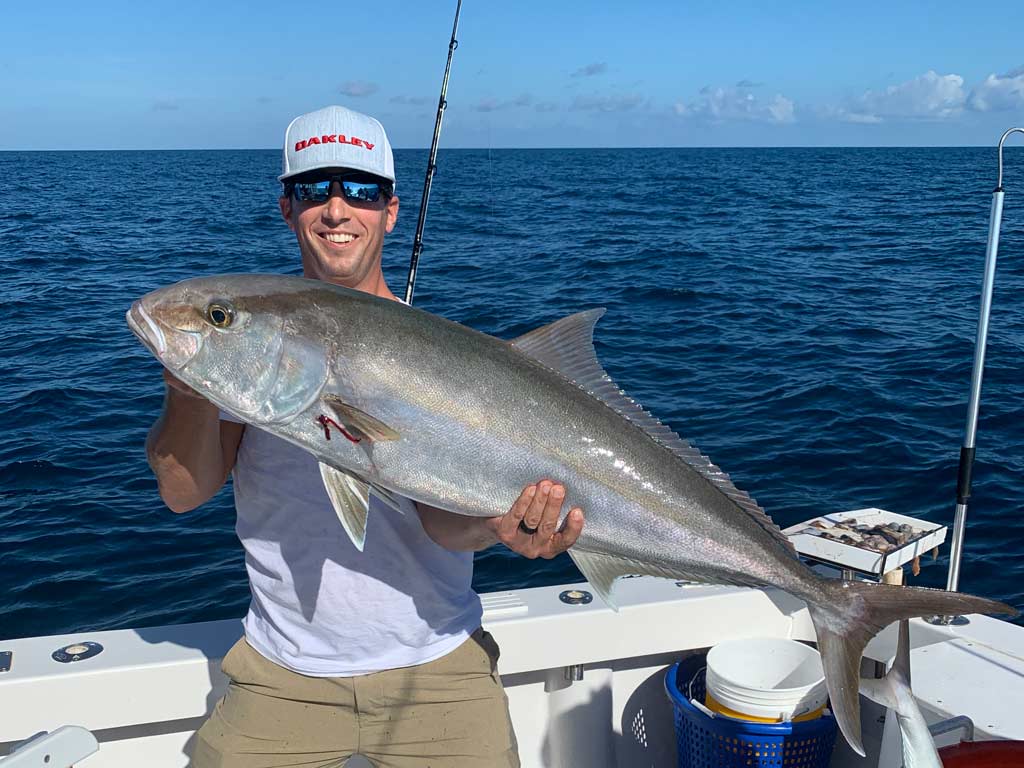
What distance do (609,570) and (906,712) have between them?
87cm

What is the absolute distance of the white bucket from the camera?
3.44 metres

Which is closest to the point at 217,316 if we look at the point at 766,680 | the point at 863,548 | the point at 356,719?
the point at 356,719

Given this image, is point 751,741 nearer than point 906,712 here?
No

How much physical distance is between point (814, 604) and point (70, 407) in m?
10.5

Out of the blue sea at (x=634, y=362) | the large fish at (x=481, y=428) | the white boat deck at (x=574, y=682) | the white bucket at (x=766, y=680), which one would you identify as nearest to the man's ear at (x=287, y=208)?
the large fish at (x=481, y=428)

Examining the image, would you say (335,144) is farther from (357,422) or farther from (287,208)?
(357,422)

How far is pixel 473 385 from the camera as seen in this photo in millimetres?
2439

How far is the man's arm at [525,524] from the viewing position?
8.01ft

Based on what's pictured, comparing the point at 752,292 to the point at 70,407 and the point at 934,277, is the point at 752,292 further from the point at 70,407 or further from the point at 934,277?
the point at 70,407

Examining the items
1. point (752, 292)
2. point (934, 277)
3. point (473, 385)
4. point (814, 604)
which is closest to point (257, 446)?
point (473, 385)

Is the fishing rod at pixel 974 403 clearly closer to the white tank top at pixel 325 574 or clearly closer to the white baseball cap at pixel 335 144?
the white tank top at pixel 325 574

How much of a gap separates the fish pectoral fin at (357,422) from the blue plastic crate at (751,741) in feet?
6.19

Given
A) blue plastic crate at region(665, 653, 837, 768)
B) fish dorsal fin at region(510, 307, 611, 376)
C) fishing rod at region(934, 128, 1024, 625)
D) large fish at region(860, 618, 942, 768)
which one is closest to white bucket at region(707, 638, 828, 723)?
blue plastic crate at region(665, 653, 837, 768)

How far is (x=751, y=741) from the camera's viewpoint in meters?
3.42
